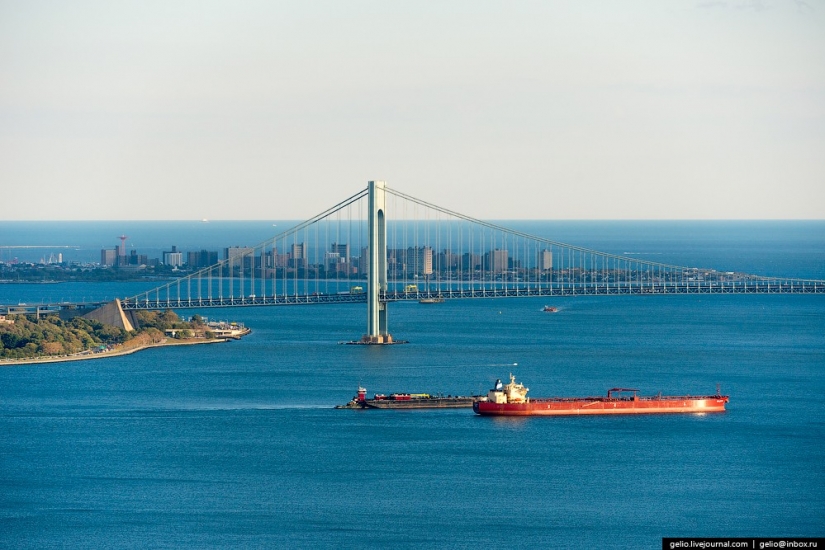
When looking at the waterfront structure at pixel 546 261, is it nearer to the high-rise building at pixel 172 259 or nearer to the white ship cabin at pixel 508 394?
the high-rise building at pixel 172 259

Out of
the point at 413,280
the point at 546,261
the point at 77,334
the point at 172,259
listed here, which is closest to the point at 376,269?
the point at 77,334

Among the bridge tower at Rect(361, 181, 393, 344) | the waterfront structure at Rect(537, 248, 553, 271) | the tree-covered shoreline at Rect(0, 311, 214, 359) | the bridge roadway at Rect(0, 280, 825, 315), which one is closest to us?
the tree-covered shoreline at Rect(0, 311, 214, 359)

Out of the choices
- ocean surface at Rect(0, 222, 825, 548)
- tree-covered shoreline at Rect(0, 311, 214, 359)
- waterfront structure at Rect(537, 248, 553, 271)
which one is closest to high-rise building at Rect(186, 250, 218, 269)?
waterfront structure at Rect(537, 248, 553, 271)

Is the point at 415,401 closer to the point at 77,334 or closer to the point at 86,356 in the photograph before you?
the point at 86,356

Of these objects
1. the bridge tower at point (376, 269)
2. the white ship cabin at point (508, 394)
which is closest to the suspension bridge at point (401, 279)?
the bridge tower at point (376, 269)

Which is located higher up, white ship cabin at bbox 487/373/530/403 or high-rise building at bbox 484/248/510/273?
high-rise building at bbox 484/248/510/273

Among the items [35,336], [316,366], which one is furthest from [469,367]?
[35,336]

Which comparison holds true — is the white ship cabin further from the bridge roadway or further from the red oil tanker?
the bridge roadway
